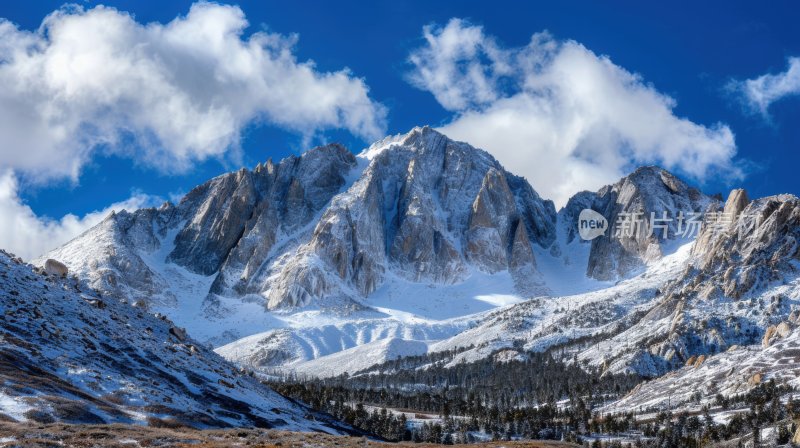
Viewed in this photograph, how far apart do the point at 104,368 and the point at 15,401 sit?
27.8 metres

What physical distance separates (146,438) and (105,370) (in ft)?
123

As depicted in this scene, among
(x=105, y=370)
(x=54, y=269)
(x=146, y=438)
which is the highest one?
(x=54, y=269)

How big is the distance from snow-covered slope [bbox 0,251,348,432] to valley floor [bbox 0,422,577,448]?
7555 mm

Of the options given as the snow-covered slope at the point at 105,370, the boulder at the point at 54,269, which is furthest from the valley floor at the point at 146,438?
the boulder at the point at 54,269

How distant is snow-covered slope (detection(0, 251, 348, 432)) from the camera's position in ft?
275

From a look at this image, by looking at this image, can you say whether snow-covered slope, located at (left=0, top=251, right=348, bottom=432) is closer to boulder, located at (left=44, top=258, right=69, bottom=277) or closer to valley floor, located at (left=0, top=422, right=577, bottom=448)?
boulder, located at (left=44, top=258, right=69, bottom=277)

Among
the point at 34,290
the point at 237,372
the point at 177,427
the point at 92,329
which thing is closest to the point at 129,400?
the point at 177,427

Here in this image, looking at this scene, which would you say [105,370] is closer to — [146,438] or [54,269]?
[146,438]

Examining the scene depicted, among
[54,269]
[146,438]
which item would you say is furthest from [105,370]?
[54,269]

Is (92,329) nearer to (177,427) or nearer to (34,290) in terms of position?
(34,290)

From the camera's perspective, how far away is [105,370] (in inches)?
4040

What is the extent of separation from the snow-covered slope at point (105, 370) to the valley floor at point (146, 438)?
7555 mm

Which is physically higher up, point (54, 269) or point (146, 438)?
point (54, 269)

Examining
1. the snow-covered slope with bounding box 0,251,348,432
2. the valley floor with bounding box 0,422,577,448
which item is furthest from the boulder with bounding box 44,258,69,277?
the valley floor with bounding box 0,422,577,448
